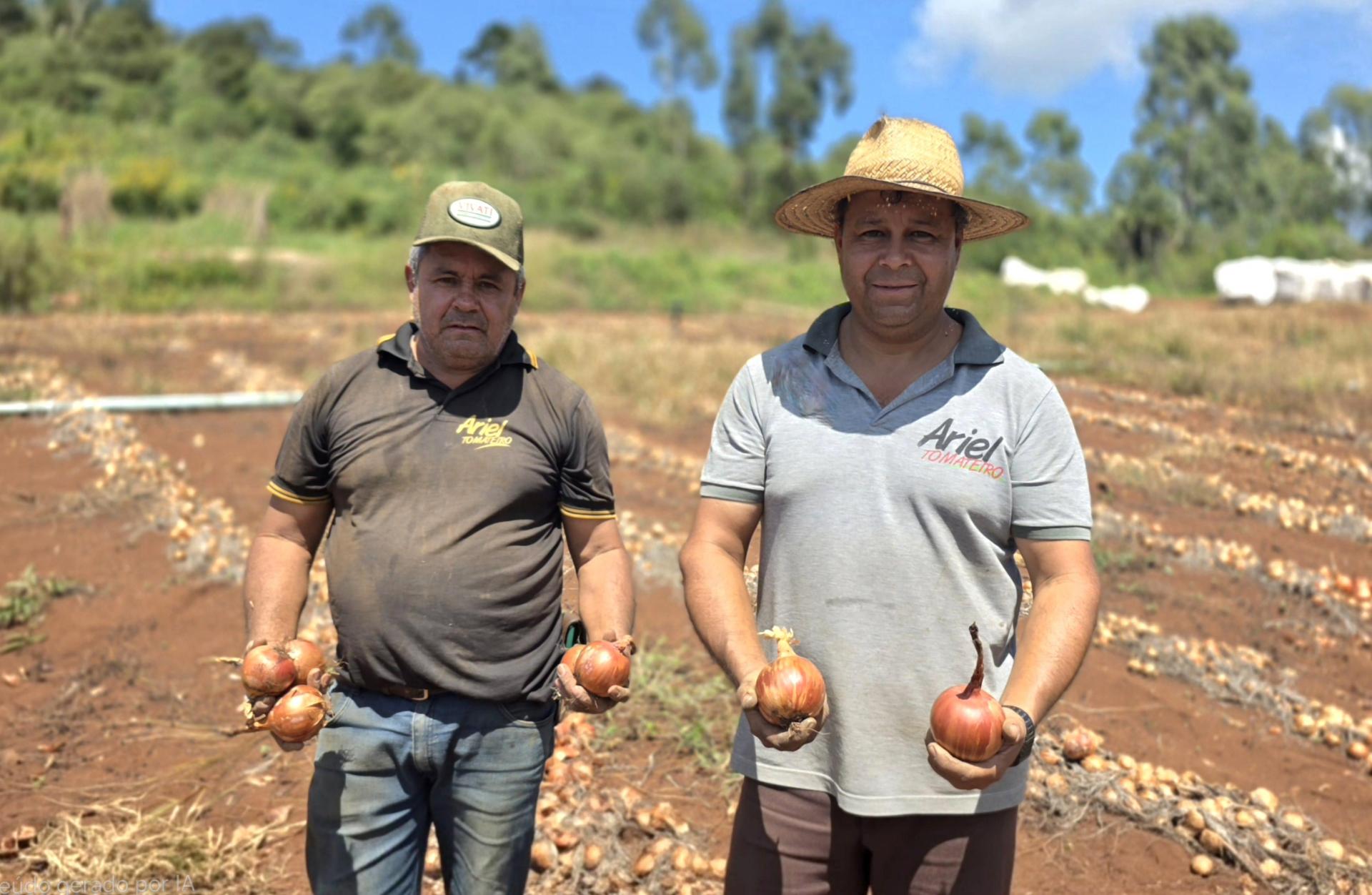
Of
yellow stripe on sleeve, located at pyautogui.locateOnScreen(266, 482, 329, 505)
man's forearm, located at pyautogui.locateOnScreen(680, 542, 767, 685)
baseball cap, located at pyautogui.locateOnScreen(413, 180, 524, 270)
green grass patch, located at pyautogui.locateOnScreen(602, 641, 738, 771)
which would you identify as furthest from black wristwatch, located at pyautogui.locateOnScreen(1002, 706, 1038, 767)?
green grass patch, located at pyautogui.locateOnScreen(602, 641, 738, 771)

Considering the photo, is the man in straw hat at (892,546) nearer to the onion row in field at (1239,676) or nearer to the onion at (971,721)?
the onion at (971,721)

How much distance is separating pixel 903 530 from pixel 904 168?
0.61 metres

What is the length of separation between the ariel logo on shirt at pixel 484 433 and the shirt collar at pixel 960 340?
2.05 feet

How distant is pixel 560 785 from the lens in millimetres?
3711

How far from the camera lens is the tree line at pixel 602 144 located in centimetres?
3002

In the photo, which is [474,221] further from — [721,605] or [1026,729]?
[1026,729]

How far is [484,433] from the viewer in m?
2.19

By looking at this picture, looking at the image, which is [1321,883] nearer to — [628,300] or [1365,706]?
[1365,706]

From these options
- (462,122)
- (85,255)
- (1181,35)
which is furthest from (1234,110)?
(85,255)

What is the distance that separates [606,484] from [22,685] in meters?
3.50

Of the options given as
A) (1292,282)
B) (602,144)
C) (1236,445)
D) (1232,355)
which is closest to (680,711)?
(1236,445)

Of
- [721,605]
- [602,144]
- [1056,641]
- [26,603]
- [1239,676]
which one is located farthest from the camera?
[602,144]

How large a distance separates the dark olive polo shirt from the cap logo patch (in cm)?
28

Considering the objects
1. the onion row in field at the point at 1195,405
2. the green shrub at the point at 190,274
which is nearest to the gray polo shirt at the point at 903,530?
the onion row in field at the point at 1195,405
